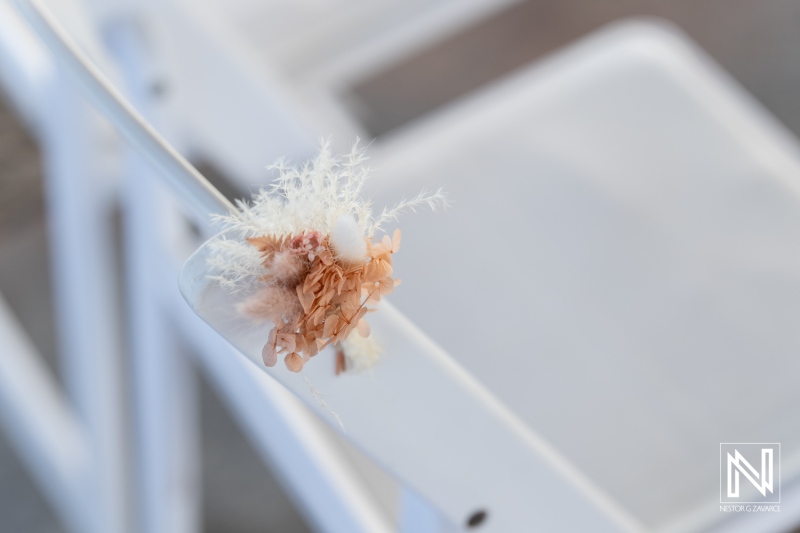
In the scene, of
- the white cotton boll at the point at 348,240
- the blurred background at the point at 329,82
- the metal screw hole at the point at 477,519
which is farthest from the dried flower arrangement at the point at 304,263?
the blurred background at the point at 329,82

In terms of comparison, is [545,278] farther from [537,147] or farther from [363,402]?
[363,402]

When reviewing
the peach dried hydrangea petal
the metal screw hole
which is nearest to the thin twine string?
the peach dried hydrangea petal

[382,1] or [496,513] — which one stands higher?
[382,1]

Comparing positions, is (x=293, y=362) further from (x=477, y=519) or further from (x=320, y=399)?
(x=477, y=519)

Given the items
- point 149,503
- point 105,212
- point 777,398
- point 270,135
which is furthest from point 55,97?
point 777,398

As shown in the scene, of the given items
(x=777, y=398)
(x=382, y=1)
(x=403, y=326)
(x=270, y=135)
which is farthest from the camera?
(x=382, y=1)

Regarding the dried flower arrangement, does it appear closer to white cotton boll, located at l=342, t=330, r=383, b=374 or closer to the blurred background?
white cotton boll, located at l=342, t=330, r=383, b=374

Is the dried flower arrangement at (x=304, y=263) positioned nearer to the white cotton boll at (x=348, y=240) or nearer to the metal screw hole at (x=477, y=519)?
the white cotton boll at (x=348, y=240)
